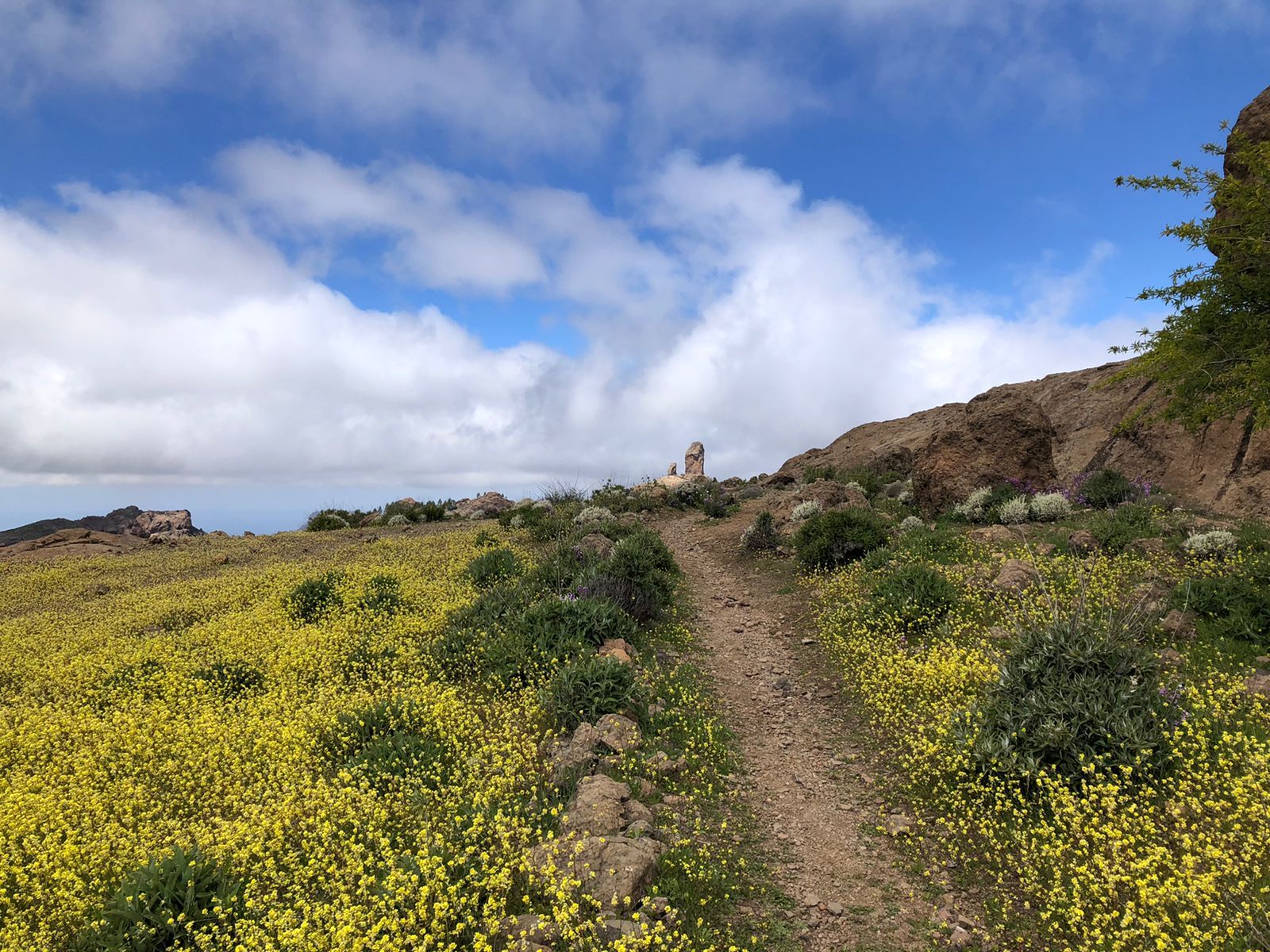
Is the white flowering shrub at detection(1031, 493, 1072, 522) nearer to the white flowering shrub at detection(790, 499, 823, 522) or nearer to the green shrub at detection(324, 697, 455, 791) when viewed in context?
the white flowering shrub at detection(790, 499, 823, 522)

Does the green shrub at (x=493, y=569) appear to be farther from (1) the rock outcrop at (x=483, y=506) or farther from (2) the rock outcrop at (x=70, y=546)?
(2) the rock outcrop at (x=70, y=546)

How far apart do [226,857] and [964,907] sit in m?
7.44

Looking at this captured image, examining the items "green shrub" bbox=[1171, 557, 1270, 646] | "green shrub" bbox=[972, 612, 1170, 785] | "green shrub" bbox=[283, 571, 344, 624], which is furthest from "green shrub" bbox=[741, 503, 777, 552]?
"green shrub" bbox=[972, 612, 1170, 785]

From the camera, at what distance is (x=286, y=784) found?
8.23 meters

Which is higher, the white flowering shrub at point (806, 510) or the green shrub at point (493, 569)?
the white flowering shrub at point (806, 510)

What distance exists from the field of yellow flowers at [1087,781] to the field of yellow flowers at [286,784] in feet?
9.20

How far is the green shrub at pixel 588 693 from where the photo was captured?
9742mm

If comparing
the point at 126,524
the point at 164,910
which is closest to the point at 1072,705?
the point at 164,910

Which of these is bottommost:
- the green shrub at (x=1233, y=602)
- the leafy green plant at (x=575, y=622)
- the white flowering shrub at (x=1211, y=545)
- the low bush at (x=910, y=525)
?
the green shrub at (x=1233, y=602)

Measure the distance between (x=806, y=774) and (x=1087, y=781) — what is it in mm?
3338

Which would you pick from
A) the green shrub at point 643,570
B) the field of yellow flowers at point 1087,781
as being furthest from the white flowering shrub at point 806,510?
the field of yellow flowers at point 1087,781

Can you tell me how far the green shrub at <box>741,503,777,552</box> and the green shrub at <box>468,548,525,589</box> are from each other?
786 cm

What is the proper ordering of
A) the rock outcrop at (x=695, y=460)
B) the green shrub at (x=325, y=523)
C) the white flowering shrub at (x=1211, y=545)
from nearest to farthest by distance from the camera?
the white flowering shrub at (x=1211, y=545) → the green shrub at (x=325, y=523) → the rock outcrop at (x=695, y=460)

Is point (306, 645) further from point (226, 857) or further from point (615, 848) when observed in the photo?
point (615, 848)
